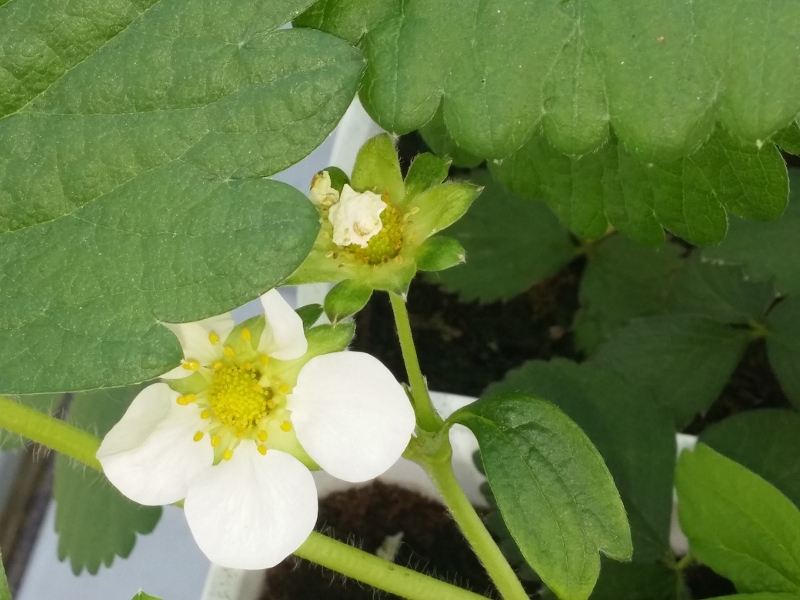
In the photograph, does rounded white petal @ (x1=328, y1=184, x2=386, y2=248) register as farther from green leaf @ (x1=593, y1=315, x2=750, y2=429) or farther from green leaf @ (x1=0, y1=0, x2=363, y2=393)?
green leaf @ (x1=593, y1=315, x2=750, y2=429)

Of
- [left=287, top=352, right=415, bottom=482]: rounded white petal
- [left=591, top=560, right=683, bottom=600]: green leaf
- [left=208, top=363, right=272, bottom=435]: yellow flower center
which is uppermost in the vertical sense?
[left=287, top=352, right=415, bottom=482]: rounded white petal

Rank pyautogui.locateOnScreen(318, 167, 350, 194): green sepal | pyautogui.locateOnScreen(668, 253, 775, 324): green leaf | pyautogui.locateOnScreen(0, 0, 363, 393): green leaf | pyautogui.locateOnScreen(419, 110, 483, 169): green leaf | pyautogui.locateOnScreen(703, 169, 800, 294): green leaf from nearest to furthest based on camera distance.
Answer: pyautogui.locateOnScreen(0, 0, 363, 393): green leaf
pyautogui.locateOnScreen(318, 167, 350, 194): green sepal
pyautogui.locateOnScreen(419, 110, 483, 169): green leaf
pyautogui.locateOnScreen(703, 169, 800, 294): green leaf
pyautogui.locateOnScreen(668, 253, 775, 324): green leaf

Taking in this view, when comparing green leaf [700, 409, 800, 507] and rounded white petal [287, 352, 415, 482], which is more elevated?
rounded white petal [287, 352, 415, 482]

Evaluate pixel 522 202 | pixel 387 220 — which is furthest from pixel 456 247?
pixel 522 202

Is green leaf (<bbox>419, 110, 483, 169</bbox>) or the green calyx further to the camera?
green leaf (<bbox>419, 110, 483, 169</bbox>)

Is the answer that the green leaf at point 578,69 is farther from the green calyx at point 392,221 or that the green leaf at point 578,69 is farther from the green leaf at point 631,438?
the green leaf at point 631,438

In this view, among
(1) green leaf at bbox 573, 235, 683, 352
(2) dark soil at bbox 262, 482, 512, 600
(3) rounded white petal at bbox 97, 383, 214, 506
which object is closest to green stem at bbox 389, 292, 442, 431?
(3) rounded white petal at bbox 97, 383, 214, 506

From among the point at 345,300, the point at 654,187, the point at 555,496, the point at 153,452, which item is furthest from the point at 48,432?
the point at 654,187
